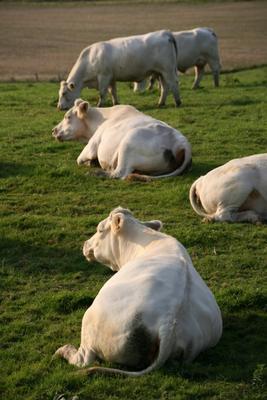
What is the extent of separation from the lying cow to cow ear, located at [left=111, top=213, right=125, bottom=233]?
17405 mm

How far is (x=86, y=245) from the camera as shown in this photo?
874 centimetres

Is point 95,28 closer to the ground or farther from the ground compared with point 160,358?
closer to the ground

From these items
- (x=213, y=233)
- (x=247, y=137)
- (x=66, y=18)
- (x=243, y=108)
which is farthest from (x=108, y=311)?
(x=66, y=18)

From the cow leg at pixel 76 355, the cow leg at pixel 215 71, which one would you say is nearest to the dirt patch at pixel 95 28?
the cow leg at pixel 215 71

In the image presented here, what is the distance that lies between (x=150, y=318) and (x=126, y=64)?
15404mm

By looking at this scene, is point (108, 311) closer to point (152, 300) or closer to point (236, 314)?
point (152, 300)

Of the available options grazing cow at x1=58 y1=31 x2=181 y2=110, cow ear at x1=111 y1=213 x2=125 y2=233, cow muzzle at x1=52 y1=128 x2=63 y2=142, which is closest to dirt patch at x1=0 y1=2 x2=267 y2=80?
grazing cow at x1=58 y1=31 x2=181 y2=110

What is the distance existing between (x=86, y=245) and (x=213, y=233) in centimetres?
198

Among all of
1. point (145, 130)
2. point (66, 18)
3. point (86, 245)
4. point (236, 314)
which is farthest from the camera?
point (66, 18)

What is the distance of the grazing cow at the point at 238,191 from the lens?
10.5 m

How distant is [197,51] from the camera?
25766 millimetres

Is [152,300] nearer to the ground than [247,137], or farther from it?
farther from it

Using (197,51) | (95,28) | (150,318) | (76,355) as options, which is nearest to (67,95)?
(197,51)

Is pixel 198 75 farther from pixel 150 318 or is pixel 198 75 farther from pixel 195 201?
pixel 150 318
